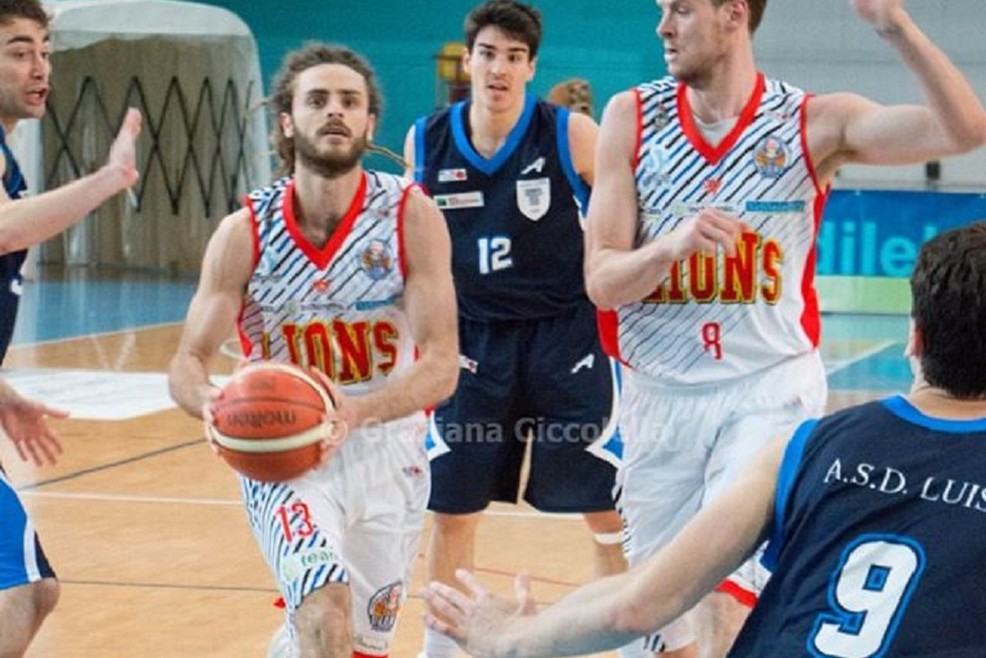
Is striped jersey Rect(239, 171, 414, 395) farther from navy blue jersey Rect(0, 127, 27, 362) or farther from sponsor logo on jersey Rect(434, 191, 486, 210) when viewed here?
sponsor logo on jersey Rect(434, 191, 486, 210)

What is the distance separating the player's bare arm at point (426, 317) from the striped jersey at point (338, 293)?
0.04 meters

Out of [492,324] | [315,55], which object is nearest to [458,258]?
[492,324]

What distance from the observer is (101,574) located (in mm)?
8203

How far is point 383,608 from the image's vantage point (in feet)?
18.0

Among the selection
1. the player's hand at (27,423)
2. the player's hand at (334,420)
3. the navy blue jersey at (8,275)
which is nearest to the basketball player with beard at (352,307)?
the player's hand at (334,420)

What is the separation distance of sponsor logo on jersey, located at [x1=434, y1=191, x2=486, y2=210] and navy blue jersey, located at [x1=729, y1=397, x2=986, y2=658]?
166 inches

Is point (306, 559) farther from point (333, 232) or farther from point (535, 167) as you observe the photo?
point (535, 167)

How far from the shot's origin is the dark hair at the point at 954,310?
2.84m

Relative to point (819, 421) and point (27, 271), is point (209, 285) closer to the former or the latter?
point (819, 421)

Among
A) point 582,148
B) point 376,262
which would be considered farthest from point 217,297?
point 582,148

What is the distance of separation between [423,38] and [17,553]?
18072 millimetres

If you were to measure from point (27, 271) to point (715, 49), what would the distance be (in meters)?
18.2

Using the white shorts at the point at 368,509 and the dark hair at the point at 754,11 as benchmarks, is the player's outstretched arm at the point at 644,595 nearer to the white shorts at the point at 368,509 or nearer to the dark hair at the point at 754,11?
the white shorts at the point at 368,509

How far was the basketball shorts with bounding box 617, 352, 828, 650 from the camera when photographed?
532cm
